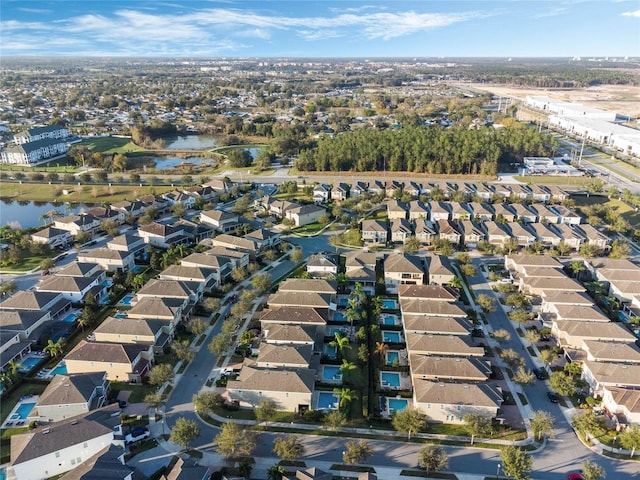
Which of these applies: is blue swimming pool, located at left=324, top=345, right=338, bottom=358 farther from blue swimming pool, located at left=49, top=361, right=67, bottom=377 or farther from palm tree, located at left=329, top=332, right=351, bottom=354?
blue swimming pool, located at left=49, top=361, right=67, bottom=377

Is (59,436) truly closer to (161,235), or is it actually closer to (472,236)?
(161,235)

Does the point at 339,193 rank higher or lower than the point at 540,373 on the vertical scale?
higher

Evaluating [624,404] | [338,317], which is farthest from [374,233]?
[624,404]

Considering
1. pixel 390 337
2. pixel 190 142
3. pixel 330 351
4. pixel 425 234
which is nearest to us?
pixel 330 351

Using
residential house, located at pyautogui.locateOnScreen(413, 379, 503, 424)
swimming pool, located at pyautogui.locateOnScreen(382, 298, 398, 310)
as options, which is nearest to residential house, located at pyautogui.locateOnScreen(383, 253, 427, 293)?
swimming pool, located at pyautogui.locateOnScreen(382, 298, 398, 310)

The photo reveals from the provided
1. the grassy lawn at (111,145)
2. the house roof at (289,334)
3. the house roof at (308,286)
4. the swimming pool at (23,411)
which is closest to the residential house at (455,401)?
Result: the house roof at (289,334)

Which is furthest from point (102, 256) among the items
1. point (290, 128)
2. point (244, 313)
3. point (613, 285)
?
point (290, 128)
